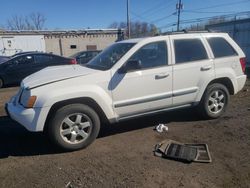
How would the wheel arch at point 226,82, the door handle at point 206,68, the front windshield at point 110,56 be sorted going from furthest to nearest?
1. the wheel arch at point 226,82
2. the door handle at point 206,68
3. the front windshield at point 110,56

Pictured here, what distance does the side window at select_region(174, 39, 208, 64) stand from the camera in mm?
4977

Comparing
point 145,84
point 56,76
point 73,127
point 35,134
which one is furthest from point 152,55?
point 35,134

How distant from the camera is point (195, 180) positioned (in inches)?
131

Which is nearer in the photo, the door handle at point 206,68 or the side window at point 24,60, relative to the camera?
the door handle at point 206,68

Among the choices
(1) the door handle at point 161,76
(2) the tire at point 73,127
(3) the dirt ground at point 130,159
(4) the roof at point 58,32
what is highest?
(4) the roof at point 58,32

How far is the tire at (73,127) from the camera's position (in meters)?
4.04

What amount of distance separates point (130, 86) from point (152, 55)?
2.60 ft

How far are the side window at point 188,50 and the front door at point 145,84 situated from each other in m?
0.25

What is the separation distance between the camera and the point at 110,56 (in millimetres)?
4953

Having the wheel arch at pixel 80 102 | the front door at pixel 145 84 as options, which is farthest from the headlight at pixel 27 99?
the front door at pixel 145 84

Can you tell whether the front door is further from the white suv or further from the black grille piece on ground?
the black grille piece on ground

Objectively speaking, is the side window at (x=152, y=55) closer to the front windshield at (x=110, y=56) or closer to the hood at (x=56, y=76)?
the front windshield at (x=110, y=56)

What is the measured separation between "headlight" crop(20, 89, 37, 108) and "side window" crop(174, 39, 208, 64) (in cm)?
269

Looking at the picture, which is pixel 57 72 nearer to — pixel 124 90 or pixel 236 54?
pixel 124 90
